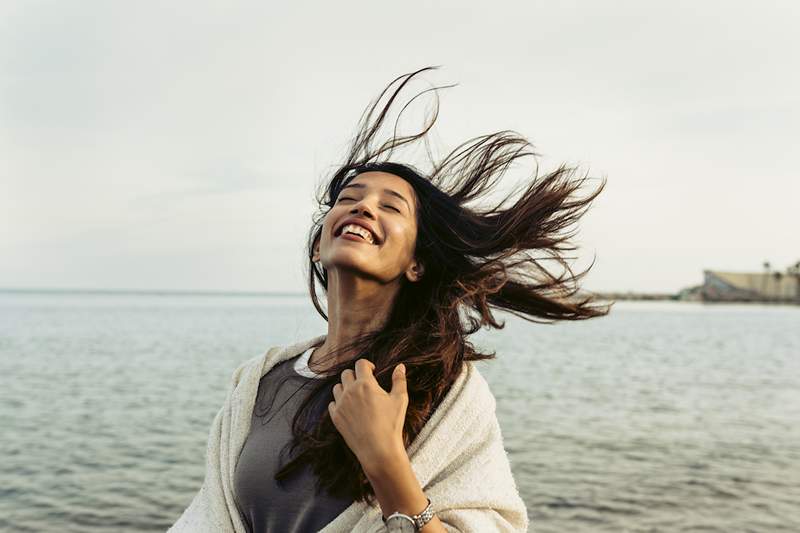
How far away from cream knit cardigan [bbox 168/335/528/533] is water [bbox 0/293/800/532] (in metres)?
1.63

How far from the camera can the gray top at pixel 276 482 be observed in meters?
2.45

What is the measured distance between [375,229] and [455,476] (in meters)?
0.81

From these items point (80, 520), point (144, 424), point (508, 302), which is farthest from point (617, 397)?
point (508, 302)

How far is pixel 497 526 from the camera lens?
7.78 ft

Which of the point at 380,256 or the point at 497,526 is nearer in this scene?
the point at 497,526

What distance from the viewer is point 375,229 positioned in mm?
2746

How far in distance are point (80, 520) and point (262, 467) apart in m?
6.72

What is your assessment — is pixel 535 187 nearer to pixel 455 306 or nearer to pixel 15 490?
pixel 455 306

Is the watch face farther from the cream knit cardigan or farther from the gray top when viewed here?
the gray top

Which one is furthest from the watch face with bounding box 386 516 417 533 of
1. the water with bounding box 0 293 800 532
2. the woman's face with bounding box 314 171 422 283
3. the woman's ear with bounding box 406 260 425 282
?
the water with bounding box 0 293 800 532

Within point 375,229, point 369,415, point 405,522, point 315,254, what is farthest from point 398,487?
point 315,254

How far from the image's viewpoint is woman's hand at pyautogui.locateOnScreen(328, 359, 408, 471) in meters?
2.12

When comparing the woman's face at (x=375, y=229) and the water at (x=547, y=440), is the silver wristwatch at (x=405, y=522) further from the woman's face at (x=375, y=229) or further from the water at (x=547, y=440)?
the water at (x=547, y=440)

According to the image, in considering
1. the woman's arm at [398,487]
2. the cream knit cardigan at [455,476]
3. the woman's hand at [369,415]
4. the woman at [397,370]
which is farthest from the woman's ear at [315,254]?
the woman's arm at [398,487]
